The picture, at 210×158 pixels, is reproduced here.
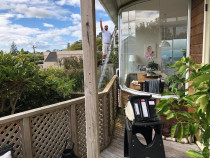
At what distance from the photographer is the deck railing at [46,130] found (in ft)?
6.34

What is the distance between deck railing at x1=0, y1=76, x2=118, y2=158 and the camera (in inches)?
76.1

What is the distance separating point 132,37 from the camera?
4766 millimetres

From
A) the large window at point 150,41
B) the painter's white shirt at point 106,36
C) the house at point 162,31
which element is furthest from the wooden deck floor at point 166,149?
the painter's white shirt at point 106,36

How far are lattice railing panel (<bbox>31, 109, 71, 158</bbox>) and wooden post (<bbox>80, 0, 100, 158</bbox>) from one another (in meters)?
0.87

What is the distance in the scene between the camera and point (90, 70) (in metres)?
1.54

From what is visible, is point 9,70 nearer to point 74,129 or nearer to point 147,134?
point 74,129

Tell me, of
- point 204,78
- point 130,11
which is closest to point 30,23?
point 130,11

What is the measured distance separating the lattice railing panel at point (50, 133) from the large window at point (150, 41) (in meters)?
2.41

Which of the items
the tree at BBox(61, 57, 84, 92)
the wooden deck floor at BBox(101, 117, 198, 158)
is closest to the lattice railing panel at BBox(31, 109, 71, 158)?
the wooden deck floor at BBox(101, 117, 198, 158)

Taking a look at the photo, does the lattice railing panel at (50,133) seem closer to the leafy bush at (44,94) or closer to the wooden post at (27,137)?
the wooden post at (27,137)

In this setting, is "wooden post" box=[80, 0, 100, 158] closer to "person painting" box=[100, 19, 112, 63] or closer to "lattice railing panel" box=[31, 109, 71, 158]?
"lattice railing panel" box=[31, 109, 71, 158]

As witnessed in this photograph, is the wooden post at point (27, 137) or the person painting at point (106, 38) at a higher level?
the person painting at point (106, 38)

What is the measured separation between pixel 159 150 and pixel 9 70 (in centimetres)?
251

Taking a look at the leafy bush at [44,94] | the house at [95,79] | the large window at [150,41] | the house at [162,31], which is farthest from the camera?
the large window at [150,41]
